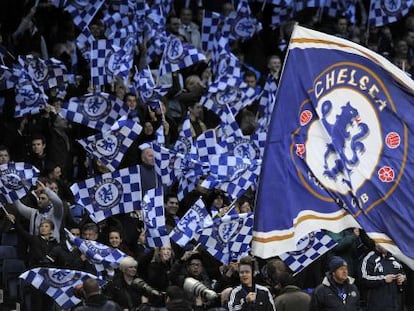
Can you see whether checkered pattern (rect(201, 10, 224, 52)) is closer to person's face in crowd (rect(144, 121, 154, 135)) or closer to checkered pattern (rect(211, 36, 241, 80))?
checkered pattern (rect(211, 36, 241, 80))

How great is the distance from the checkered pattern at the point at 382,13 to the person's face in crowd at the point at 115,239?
418 inches

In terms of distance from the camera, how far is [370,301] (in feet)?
61.9

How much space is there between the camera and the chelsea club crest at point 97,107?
71.7 ft

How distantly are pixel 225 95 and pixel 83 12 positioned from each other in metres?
3.04

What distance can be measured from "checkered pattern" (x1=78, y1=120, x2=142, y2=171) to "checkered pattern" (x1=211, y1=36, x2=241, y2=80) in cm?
310

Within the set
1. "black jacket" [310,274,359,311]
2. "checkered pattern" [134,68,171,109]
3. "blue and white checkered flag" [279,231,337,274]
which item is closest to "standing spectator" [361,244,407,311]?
"blue and white checkered flag" [279,231,337,274]

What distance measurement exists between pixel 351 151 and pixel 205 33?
12.4 m

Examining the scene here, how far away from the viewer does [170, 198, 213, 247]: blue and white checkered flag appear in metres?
18.1

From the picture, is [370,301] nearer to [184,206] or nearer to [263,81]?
[184,206]

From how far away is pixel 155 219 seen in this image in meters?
17.7

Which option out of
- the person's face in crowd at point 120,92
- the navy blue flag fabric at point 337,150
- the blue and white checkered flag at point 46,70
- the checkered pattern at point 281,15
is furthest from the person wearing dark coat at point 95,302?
the checkered pattern at point 281,15

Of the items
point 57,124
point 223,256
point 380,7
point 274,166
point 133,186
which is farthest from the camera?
point 380,7

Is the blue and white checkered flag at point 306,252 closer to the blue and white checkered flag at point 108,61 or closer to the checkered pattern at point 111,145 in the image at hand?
the checkered pattern at point 111,145

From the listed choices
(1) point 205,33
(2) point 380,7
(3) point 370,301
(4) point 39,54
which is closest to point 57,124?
(4) point 39,54
